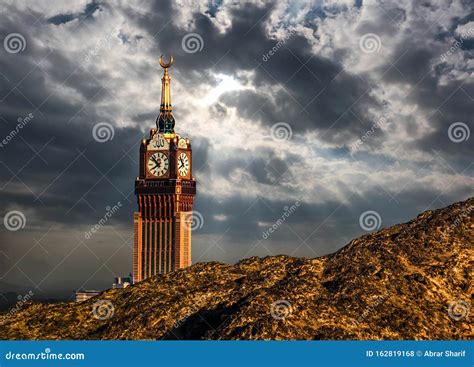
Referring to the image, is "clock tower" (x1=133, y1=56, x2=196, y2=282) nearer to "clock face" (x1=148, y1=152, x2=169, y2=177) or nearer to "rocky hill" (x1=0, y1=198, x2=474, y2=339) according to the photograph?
"clock face" (x1=148, y1=152, x2=169, y2=177)

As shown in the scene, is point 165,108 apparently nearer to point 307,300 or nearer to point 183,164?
point 183,164

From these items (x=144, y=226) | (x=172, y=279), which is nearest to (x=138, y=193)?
(x=144, y=226)

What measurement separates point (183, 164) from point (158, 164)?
15.0 feet

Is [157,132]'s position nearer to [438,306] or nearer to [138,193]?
[138,193]

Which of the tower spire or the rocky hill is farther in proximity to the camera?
the tower spire

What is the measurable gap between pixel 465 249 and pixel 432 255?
3.55 feet

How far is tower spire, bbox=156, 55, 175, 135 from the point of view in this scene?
13025 centimetres

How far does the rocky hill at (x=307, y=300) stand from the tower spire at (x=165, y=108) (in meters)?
103

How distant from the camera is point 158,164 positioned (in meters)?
134

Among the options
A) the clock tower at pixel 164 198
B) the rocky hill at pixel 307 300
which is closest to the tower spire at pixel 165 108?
the clock tower at pixel 164 198

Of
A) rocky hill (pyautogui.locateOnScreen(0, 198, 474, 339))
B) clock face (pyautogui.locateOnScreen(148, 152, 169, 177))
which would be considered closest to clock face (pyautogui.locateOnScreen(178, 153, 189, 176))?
clock face (pyautogui.locateOnScreen(148, 152, 169, 177))

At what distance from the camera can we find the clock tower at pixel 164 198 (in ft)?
427

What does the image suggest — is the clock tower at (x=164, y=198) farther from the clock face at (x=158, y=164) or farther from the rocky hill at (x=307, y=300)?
the rocky hill at (x=307, y=300)

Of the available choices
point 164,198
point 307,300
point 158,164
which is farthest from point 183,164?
point 307,300
